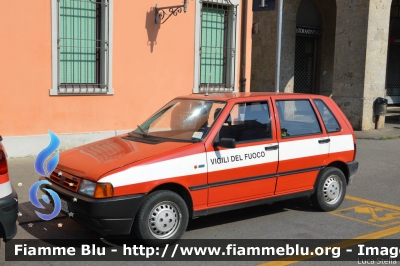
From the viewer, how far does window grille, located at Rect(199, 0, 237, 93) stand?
13.1 m

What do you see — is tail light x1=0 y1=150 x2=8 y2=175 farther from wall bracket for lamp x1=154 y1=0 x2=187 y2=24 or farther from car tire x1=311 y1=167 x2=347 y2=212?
wall bracket for lamp x1=154 y1=0 x2=187 y2=24

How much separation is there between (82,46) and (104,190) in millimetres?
6381

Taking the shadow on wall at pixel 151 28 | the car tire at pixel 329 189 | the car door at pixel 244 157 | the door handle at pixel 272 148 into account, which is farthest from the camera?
the shadow on wall at pixel 151 28

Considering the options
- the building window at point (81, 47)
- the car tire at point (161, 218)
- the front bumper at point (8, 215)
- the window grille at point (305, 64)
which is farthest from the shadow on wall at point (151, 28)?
the window grille at point (305, 64)

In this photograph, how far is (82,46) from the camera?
1097cm

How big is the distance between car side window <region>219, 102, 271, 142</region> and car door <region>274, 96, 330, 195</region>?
0.19 metres

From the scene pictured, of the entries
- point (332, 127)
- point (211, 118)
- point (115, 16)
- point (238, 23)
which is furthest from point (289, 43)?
point (211, 118)

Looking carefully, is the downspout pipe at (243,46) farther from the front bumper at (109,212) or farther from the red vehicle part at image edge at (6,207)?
the red vehicle part at image edge at (6,207)

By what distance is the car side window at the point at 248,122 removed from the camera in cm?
628

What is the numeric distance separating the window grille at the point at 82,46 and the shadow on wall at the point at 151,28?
1054mm

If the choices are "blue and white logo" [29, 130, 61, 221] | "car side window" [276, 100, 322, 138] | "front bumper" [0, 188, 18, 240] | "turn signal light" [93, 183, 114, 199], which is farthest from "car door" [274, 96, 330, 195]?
"front bumper" [0, 188, 18, 240]

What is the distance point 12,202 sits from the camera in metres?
4.77

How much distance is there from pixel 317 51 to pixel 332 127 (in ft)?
50.7

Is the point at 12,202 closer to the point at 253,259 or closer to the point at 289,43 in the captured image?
the point at 253,259
